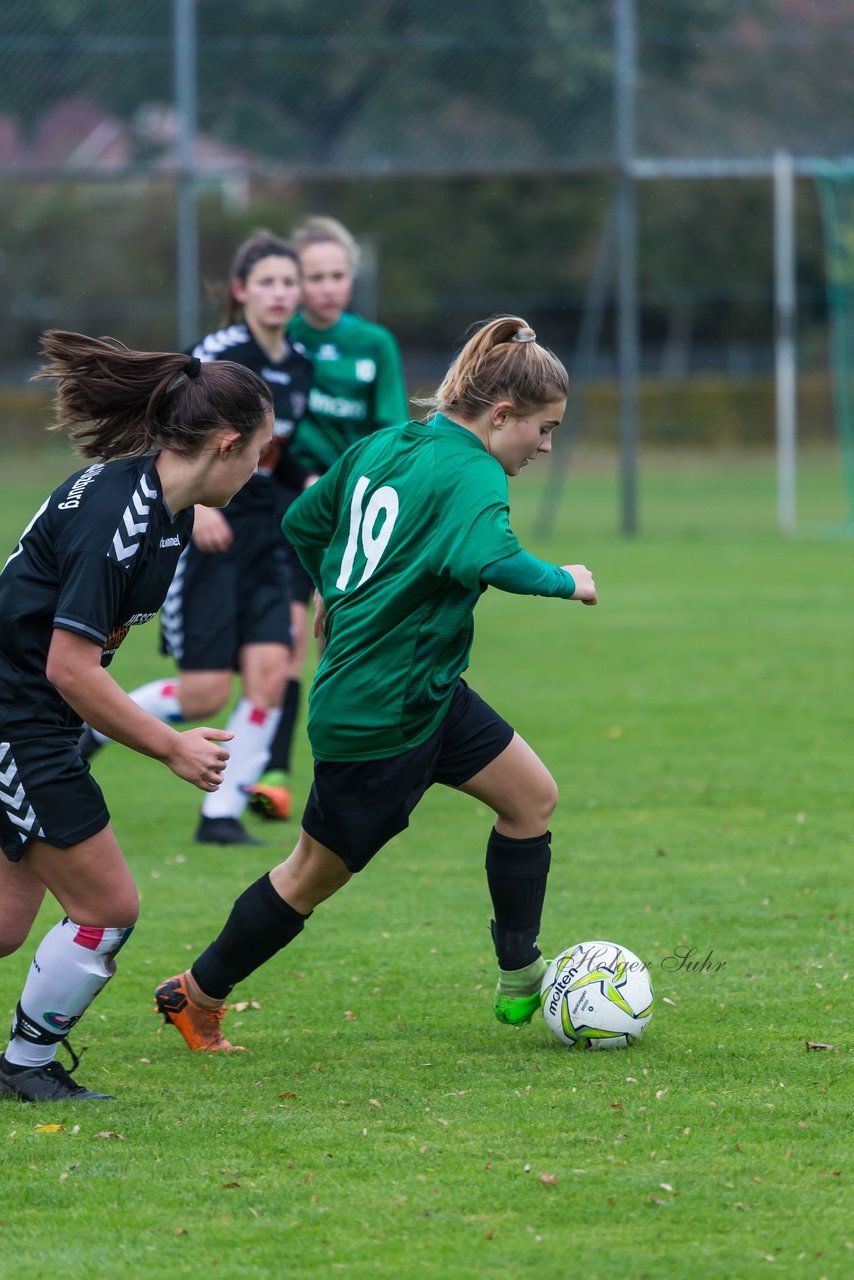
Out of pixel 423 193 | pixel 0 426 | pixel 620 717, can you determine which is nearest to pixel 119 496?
pixel 620 717

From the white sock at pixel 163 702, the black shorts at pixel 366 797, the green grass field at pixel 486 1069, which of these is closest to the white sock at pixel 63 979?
the green grass field at pixel 486 1069

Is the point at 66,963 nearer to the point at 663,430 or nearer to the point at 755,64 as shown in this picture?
the point at 755,64

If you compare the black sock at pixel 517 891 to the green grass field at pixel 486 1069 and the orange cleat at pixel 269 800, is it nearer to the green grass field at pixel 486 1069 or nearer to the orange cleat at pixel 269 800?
the green grass field at pixel 486 1069

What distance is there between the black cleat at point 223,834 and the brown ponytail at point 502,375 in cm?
309

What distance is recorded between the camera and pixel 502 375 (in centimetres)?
407

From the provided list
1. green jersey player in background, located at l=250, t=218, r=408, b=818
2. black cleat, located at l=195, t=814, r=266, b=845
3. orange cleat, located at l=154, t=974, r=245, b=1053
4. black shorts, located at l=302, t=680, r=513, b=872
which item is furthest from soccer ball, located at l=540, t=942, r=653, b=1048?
green jersey player in background, located at l=250, t=218, r=408, b=818

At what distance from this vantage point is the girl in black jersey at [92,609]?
3.66 m

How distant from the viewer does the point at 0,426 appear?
26594 millimetres

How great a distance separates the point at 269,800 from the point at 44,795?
10.1 feet

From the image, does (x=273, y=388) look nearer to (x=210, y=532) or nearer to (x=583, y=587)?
(x=210, y=532)

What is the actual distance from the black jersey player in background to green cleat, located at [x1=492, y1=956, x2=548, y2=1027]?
240 cm

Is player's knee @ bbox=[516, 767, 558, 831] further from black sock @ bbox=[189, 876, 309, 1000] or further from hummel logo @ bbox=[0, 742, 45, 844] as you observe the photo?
hummel logo @ bbox=[0, 742, 45, 844]

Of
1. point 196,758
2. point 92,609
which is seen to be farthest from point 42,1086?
point 92,609

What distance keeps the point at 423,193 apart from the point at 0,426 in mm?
11753
